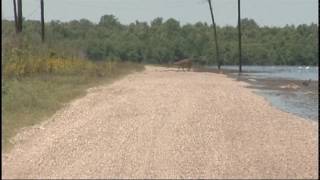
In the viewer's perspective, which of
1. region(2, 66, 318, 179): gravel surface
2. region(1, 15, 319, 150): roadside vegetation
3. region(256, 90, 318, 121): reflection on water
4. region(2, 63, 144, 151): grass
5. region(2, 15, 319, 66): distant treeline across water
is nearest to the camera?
region(2, 66, 318, 179): gravel surface

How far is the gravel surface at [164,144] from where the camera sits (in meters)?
11.0

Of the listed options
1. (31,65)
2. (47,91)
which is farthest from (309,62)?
(47,91)

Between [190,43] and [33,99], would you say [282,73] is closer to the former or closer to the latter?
[190,43]

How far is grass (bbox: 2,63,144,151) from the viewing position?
1670cm

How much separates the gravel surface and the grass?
0.39 metres

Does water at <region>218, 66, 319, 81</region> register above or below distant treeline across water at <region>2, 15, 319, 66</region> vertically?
below

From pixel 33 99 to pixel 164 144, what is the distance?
878cm

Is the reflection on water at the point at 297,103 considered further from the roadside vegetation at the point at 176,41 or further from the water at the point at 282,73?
the roadside vegetation at the point at 176,41

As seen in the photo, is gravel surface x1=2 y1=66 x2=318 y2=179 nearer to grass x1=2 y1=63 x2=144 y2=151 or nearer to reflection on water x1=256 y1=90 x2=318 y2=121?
grass x1=2 y1=63 x2=144 y2=151

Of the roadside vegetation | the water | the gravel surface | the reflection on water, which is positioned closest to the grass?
the gravel surface

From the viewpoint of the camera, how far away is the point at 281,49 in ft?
401

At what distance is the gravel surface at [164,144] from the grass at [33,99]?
39 centimetres

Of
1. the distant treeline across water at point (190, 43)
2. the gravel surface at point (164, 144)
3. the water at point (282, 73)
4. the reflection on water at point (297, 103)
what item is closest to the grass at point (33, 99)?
the gravel surface at point (164, 144)

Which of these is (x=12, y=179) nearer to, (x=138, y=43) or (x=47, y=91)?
(x=47, y=91)
